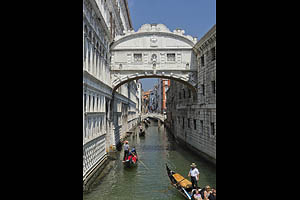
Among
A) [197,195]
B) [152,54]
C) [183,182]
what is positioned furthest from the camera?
[152,54]

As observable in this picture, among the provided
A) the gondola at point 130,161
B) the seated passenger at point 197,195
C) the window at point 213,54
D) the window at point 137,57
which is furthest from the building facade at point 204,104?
the seated passenger at point 197,195

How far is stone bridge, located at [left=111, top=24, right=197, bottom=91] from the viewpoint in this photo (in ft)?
42.3

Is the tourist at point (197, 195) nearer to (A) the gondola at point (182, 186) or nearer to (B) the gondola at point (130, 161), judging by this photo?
(A) the gondola at point (182, 186)

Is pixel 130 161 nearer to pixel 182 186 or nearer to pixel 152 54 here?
pixel 182 186

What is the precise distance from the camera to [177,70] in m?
13.1

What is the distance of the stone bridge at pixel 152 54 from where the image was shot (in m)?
12.9

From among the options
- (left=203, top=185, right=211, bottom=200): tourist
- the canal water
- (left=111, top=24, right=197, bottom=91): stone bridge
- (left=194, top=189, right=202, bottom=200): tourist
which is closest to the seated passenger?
(left=194, top=189, right=202, bottom=200): tourist

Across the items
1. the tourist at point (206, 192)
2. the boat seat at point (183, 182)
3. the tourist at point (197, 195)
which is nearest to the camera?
the tourist at point (206, 192)

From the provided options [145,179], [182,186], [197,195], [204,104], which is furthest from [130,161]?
[197,195]

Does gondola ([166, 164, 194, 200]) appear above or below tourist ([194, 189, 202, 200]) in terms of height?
below

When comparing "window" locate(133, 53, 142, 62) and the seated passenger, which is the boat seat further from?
"window" locate(133, 53, 142, 62)

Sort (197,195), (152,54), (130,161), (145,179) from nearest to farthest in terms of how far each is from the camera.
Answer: (197,195) < (145,179) < (130,161) < (152,54)

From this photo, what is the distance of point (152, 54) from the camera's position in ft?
42.6

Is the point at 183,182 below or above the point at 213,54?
below
